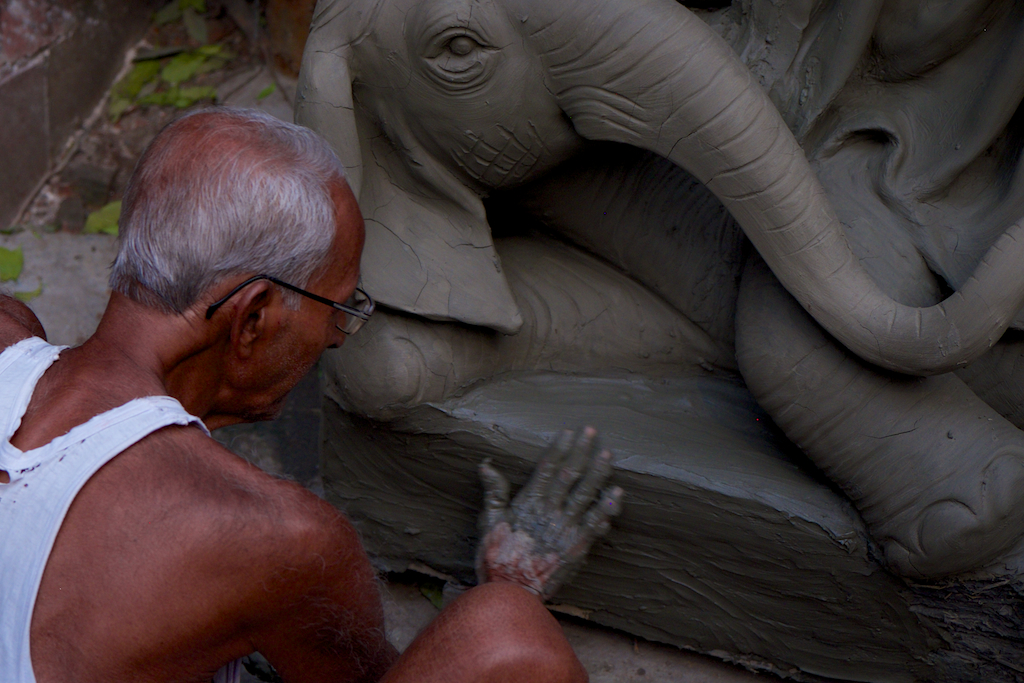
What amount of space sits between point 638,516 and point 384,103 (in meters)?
0.99

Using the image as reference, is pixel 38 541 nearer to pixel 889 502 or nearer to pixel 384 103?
pixel 384 103

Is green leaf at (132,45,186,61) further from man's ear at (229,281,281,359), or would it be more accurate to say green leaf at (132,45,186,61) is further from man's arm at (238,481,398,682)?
man's arm at (238,481,398,682)

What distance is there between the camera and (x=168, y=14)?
4340 millimetres

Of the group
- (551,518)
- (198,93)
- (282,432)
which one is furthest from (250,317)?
(198,93)

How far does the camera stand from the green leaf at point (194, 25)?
4.30 meters

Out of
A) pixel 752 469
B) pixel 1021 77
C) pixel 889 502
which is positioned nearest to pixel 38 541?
pixel 752 469

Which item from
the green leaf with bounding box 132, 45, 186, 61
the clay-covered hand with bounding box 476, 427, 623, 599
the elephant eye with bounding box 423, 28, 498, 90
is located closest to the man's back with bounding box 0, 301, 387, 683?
the clay-covered hand with bounding box 476, 427, 623, 599

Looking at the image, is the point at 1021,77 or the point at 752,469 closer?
the point at 1021,77

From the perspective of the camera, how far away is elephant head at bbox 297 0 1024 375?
1.65 meters

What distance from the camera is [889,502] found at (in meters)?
1.78

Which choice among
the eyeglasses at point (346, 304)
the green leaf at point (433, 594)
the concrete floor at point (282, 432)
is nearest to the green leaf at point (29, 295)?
the concrete floor at point (282, 432)

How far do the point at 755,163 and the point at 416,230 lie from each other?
70 centimetres

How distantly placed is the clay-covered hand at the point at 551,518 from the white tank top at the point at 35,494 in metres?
0.76

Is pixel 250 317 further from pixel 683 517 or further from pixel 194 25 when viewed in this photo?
pixel 194 25
